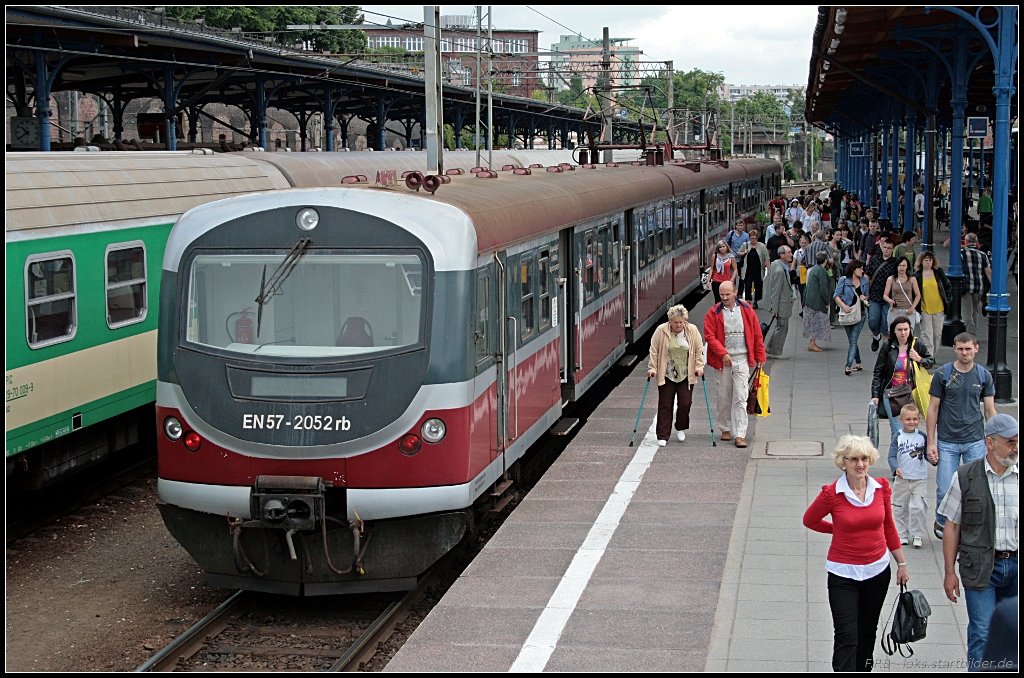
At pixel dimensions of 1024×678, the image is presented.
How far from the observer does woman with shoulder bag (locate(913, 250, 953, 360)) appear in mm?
17266

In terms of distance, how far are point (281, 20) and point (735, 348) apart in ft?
313

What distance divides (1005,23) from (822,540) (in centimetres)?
786

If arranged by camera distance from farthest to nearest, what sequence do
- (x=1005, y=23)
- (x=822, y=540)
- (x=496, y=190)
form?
1. (x=1005, y=23)
2. (x=496, y=190)
3. (x=822, y=540)

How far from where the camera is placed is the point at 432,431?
953 cm

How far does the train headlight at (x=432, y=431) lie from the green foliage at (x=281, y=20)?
3307 inches

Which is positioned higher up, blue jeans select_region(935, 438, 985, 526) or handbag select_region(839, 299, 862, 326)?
handbag select_region(839, 299, 862, 326)

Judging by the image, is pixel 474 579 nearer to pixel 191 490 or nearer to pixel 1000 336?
pixel 191 490

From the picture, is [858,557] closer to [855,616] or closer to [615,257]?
[855,616]

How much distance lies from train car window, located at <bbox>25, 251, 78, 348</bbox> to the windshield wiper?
3004 millimetres

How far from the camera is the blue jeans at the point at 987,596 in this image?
7.30 m

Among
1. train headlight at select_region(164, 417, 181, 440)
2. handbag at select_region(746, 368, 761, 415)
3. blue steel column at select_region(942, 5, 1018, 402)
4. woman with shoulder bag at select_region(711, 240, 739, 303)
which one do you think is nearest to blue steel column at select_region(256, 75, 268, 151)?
woman with shoulder bag at select_region(711, 240, 739, 303)

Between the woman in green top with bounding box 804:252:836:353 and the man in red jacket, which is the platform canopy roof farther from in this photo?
the man in red jacket

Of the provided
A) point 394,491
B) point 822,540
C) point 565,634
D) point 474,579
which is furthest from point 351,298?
point 822,540

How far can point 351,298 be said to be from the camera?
963 cm
